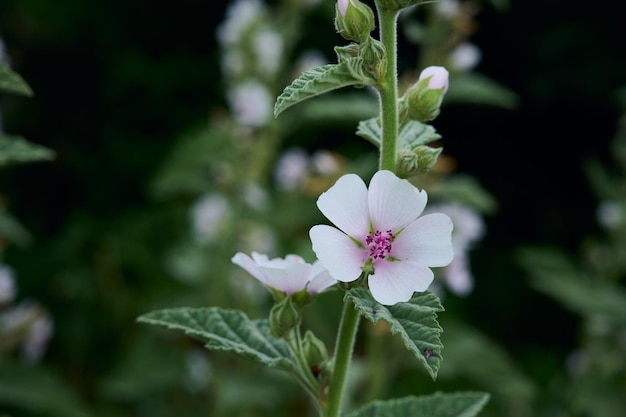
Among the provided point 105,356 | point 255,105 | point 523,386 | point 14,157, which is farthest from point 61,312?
point 14,157

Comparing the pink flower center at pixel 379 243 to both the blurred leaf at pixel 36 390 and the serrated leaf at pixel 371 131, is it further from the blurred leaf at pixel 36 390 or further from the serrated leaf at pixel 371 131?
the blurred leaf at pixel 36 390

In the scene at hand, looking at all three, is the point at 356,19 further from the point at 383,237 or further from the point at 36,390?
the point at 36,390

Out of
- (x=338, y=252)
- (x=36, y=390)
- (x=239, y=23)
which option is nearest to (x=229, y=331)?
(x=338, y=252)

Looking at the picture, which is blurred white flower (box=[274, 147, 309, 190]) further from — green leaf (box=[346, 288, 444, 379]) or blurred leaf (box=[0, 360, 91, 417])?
green leaf (box=[346, 288, 444, 379])

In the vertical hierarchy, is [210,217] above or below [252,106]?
below

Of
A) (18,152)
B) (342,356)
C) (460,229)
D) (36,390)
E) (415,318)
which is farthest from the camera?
(36,390)

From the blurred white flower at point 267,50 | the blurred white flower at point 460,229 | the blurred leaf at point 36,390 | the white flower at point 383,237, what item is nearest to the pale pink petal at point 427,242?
the white flower at point 383,237
